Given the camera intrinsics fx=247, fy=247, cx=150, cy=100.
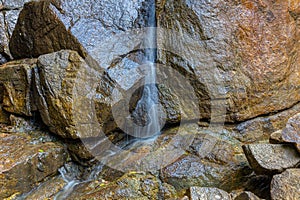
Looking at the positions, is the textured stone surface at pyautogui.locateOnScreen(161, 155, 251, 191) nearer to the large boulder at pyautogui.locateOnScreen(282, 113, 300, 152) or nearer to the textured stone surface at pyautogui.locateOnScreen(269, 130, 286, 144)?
the textured stone surface at pyautogui.locateOnScreen(269, 130, 286, 144)

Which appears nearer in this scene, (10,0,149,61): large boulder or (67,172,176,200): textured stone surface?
(67,172,176,200): textured stone surface

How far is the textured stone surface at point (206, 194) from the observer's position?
245 centimetres

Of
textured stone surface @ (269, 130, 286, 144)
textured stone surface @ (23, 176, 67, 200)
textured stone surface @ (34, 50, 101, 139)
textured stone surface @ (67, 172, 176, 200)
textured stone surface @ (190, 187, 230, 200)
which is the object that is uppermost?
textured stone surface @ (34, 50, 101, 139)

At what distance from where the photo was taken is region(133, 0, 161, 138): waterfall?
3867 millimetres

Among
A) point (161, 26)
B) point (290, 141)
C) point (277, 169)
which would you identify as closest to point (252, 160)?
point (277, 169)

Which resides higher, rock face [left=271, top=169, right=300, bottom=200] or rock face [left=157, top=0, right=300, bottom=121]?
rock face [left=157, top=0, right=300, bottom=121]

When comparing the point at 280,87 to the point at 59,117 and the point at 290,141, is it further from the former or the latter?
the point at 59,117

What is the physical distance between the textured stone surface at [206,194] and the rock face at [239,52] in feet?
4.46

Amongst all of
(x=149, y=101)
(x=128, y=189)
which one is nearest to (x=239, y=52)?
(x=149, y=101)

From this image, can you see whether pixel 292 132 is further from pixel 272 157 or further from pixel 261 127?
pixel 261 127

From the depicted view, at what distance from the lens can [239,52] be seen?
11.8 feet

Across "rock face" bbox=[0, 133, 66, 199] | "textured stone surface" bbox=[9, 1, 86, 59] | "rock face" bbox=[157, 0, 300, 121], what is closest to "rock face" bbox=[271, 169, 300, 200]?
"rock face" bbox=[157, 0, 300, 121]

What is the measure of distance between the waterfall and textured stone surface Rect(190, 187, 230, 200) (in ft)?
4.69

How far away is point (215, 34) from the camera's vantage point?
361cm
